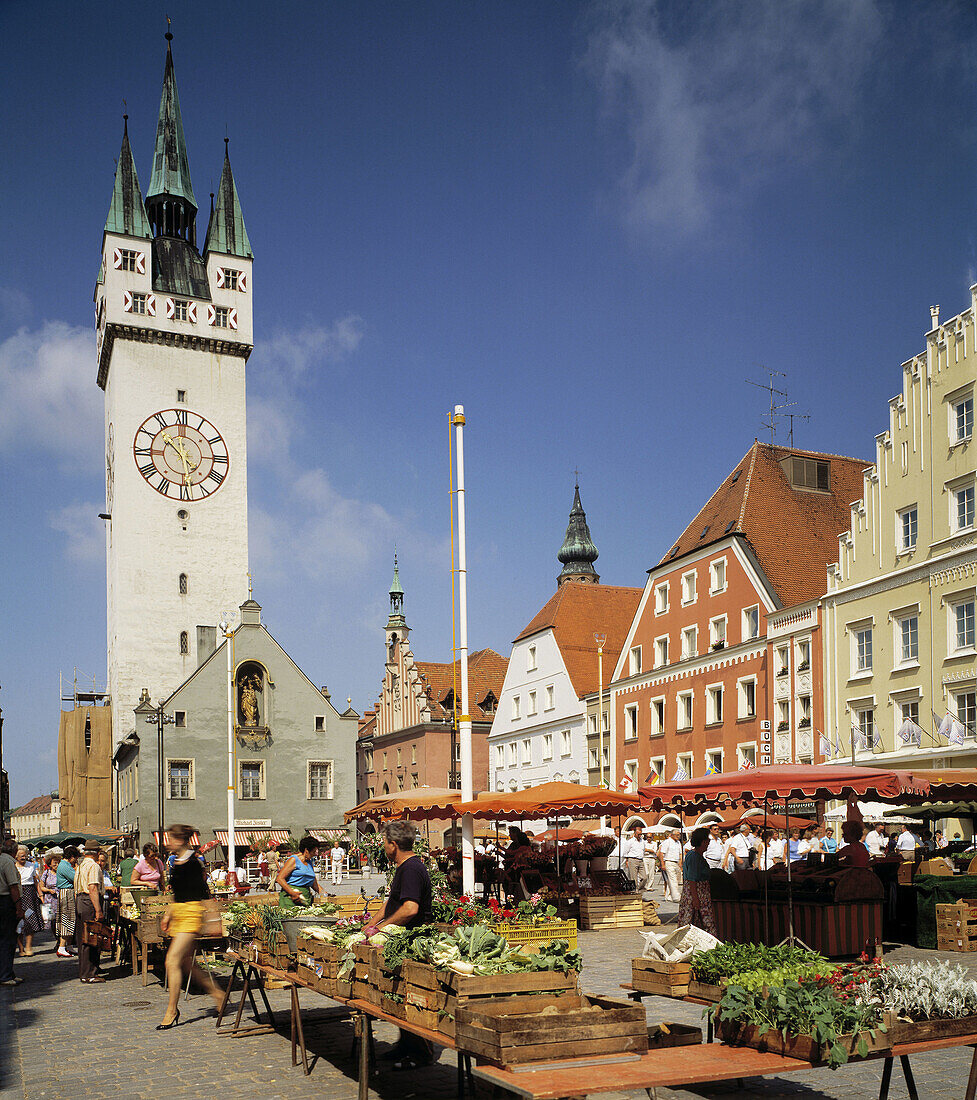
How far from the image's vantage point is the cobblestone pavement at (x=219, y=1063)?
8453mm

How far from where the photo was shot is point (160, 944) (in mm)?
15281

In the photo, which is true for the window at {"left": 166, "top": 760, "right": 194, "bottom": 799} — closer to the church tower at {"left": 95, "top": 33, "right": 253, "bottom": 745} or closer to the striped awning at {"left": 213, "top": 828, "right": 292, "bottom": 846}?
the striped awning at {"left": 213, "top": 828, "right": 292, "bottom": 846}

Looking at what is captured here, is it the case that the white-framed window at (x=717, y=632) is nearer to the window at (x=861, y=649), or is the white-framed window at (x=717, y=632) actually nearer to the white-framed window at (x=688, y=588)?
the white-framed window at (x=688, y=588)

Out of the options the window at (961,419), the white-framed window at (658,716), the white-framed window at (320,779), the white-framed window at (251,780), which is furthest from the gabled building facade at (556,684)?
the window at (961,419)

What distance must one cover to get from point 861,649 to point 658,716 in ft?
45.1

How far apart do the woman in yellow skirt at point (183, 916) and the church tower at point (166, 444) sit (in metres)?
55.2

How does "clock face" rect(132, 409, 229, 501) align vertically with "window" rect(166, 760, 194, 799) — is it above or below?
above

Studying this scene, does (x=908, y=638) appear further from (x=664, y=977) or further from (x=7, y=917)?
(x=664, y=977)

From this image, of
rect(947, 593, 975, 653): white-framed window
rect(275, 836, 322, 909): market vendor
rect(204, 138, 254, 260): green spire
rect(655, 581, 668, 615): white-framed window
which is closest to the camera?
rect(275, 836, 322, 909): market vendor

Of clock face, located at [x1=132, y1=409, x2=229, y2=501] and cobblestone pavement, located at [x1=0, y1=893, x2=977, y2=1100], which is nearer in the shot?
cobblestone pavement, located at [x1=0, y1=893, x2=977, y2=1100]

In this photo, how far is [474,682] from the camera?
8050 centimetres

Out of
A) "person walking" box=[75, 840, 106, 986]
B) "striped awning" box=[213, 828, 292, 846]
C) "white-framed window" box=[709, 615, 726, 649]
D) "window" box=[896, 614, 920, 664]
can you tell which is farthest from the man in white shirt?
"striped awning" box=[213, 828, 292, 846]

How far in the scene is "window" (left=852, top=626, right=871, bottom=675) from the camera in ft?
120

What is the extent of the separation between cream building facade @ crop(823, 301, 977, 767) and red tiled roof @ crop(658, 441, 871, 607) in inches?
198
